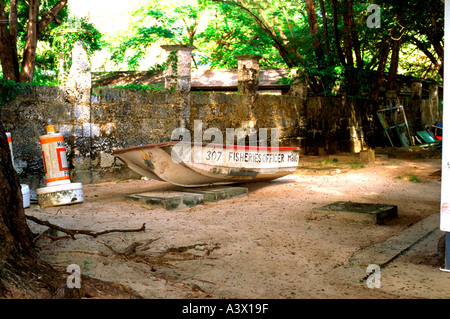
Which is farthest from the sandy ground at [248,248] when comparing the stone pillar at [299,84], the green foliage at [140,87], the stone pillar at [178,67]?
the stone pillar at [299,84]

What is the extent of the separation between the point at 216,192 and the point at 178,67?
3765 mm

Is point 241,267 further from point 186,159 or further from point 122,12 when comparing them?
point 122,12

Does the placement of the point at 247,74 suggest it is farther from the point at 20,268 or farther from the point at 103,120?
the point at 20,268

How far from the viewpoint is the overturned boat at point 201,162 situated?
673 centimetres

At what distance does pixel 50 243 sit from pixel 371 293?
2.77 meters

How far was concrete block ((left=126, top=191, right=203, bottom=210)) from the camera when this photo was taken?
6.19 metres

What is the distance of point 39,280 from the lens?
2947mm

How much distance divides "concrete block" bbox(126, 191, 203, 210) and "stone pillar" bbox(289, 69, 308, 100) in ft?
23.5

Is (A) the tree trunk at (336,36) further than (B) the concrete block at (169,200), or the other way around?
(A) the tree trunk at (336,36)

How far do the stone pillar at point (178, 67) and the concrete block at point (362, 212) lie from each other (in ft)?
16.3

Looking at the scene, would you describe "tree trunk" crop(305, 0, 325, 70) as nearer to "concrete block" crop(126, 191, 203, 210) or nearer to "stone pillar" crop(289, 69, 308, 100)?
"stone pillar" crop(289, 69, 308, 100)

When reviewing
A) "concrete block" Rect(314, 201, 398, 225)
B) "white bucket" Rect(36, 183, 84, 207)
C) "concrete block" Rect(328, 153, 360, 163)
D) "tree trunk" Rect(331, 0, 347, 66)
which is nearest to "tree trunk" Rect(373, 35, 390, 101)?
"tree trunk" Rect(331, 0, 347, 66)

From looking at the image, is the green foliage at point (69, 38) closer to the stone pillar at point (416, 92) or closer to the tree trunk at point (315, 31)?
the tree trunk at point (315, 31)

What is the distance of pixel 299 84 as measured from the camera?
13.0 metres
